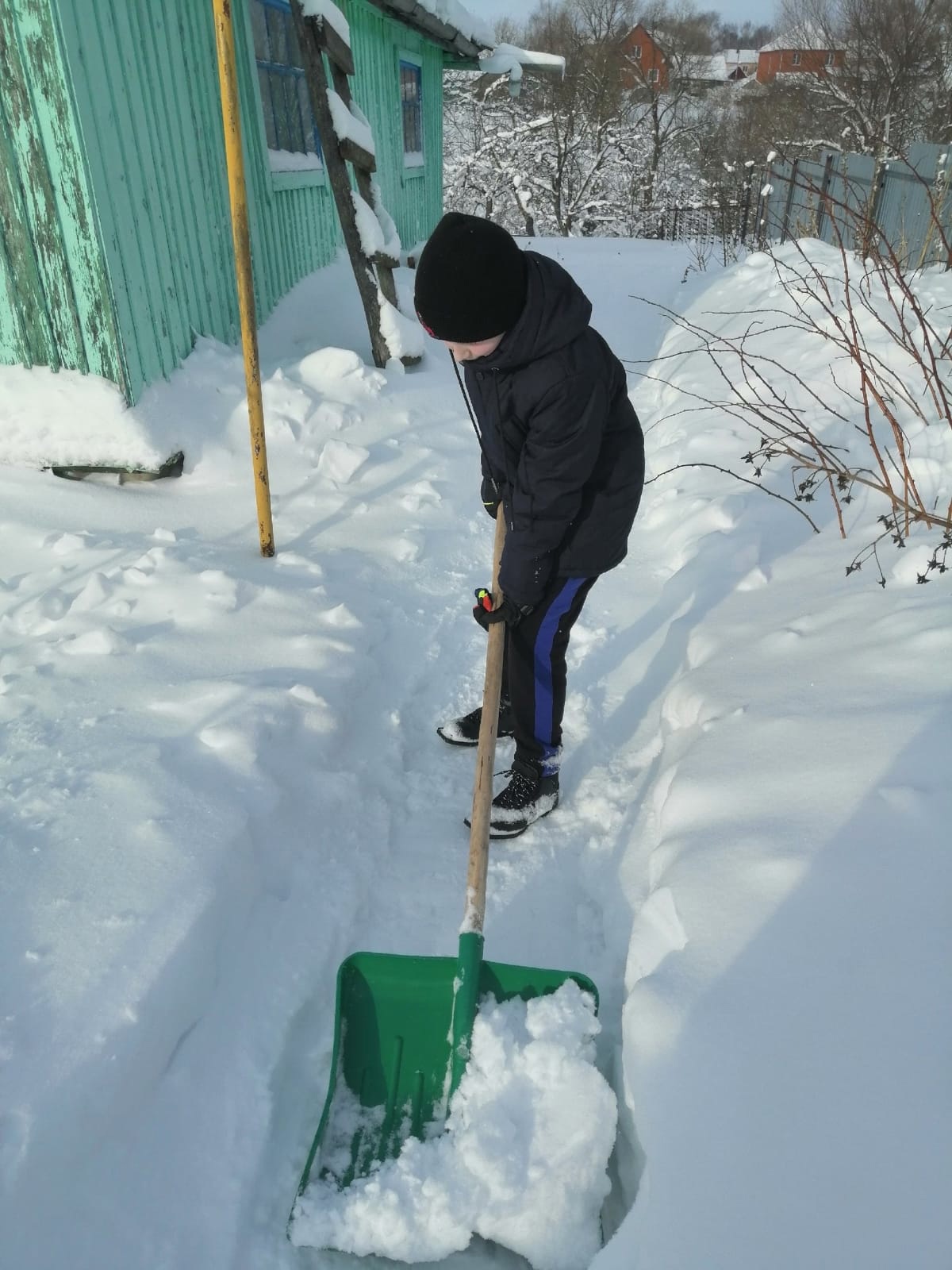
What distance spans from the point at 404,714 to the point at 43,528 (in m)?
1.70

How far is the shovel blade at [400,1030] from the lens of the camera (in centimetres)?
156

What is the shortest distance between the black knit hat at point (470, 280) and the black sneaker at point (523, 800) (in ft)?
3.97

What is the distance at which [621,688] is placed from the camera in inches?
112

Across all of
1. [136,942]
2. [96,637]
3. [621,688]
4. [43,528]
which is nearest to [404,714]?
[621,688]

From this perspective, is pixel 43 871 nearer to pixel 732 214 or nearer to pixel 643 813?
pixel 643 813

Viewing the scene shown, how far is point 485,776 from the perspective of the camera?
187cm

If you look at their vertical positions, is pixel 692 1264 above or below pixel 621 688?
above

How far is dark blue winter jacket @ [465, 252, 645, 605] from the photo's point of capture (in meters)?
1.74

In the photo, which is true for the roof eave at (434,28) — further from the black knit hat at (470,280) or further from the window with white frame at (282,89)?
the black knit hat at (470,280)

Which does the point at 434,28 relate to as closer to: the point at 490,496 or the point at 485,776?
the point at 490,496

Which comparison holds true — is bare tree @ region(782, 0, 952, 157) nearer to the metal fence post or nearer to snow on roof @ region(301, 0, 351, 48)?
the metal fence post

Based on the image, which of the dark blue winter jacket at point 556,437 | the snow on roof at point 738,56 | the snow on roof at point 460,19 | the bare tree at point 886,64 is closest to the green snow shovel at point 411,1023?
the dark blue winter jacket at point 556,437

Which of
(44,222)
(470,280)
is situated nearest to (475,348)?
(470,280)

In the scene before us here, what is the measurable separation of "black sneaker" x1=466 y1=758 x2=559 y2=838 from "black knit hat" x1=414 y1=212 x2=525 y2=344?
1210 mm
